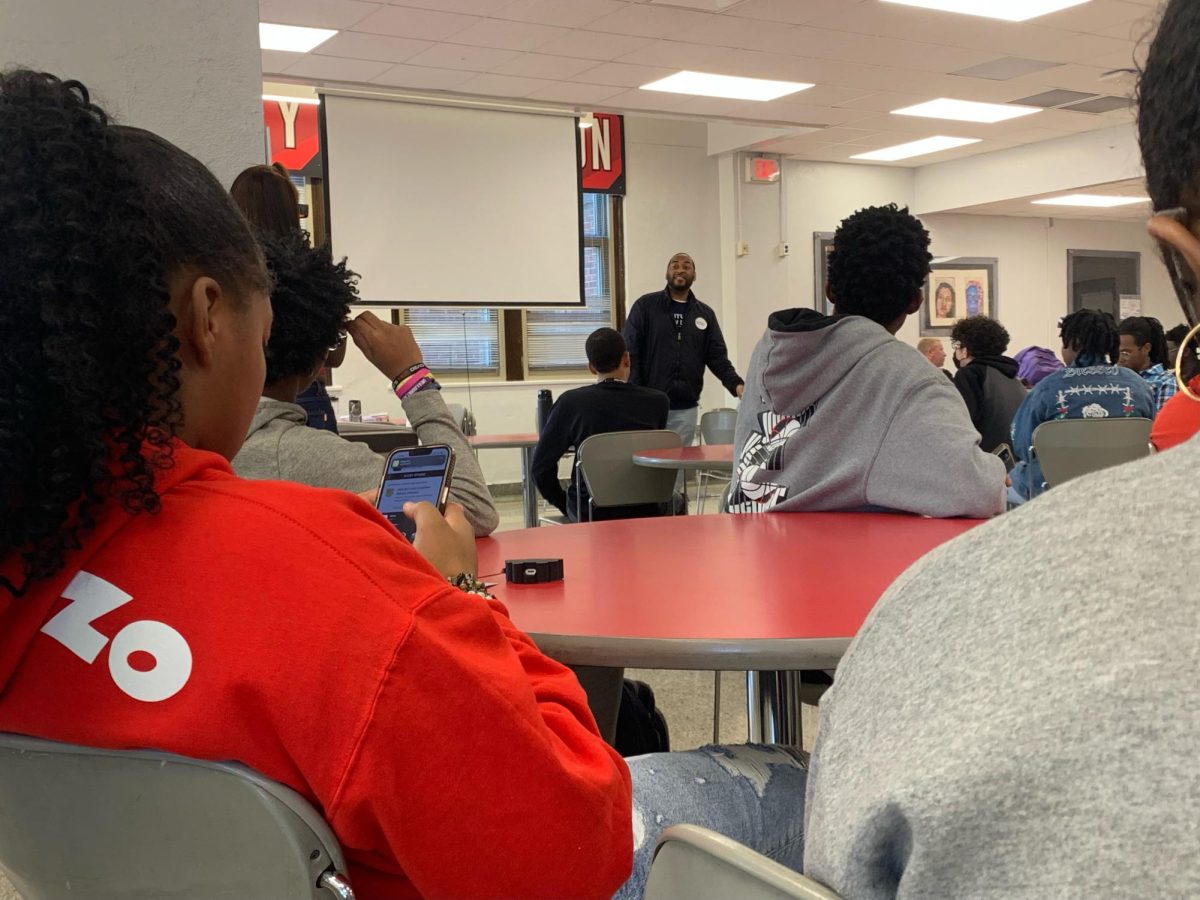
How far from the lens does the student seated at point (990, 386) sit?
5012 millimetres

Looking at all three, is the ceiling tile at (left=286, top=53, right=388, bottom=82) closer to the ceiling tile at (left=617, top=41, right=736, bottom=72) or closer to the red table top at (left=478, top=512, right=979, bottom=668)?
the ceiling tile at (left=617, top=41, right=736, bottom=72)

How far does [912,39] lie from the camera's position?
6.52m

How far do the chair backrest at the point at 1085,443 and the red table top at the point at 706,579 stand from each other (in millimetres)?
2159

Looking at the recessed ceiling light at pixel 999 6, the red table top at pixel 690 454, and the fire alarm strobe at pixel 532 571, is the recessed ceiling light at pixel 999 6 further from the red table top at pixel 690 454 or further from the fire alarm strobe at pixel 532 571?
the fire alarm strobe at pixel 532 571

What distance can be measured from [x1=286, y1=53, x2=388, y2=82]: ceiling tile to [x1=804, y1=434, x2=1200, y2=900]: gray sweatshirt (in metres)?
6.63

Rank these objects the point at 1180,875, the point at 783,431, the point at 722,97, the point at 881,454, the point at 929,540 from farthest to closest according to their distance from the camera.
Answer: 1. the point at 722,97
2. the point at 783,431
3. the point at 881,454
4. the point at 929,540
5. the point at 1180,875

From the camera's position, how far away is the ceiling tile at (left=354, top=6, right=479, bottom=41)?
18.9 ft

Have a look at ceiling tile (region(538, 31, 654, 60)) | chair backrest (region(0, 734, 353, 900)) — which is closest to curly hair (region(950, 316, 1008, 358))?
ceiling tile (region(538, 31, 654, 60))

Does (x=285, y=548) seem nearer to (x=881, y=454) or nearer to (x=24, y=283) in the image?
(x=24, y=283)

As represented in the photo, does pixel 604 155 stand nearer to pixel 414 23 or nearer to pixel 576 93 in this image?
pixel 576 93

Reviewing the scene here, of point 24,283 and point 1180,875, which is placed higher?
point 24,283

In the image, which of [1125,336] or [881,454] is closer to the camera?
[881,454]

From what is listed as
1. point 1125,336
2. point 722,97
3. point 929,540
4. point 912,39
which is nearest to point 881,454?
point 929,540

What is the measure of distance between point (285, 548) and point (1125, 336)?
6.27 m
